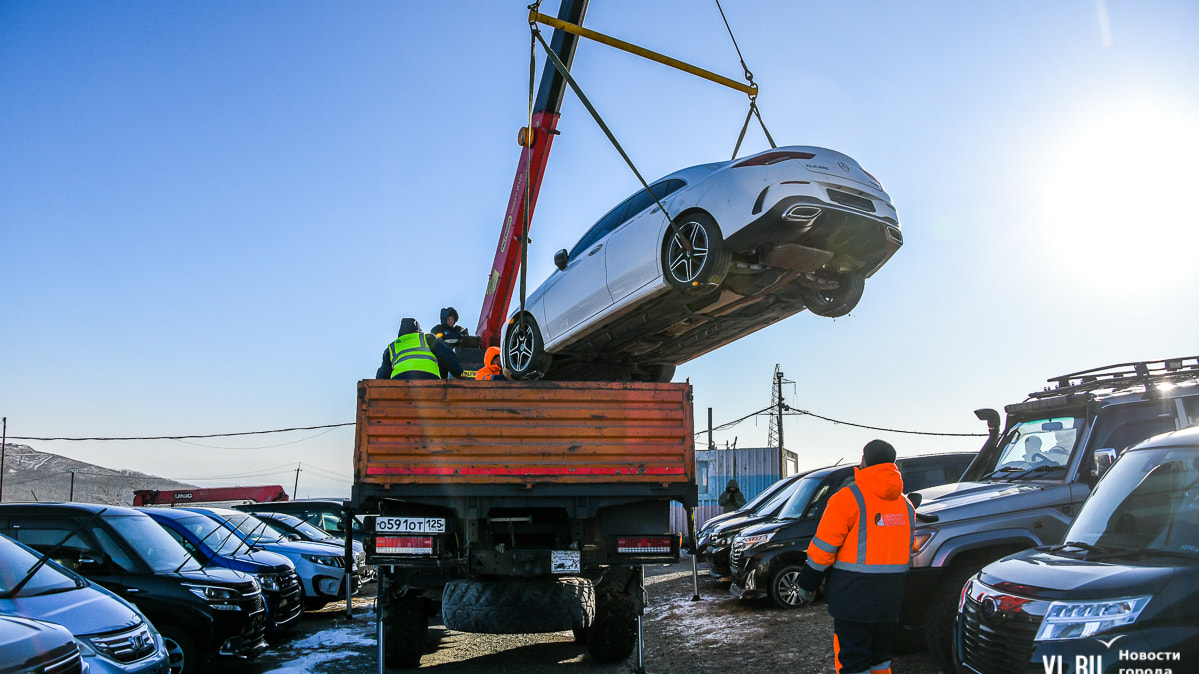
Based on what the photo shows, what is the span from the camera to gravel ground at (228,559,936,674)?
22.3 feet

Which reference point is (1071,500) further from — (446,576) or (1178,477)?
(446,576)

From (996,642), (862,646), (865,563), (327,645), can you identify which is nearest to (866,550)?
(865,563)

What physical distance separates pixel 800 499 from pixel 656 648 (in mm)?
3094

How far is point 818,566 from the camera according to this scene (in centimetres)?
440

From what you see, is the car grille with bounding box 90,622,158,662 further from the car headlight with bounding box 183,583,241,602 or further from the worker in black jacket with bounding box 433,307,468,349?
the worker in black jacket with bounding box 433,307,468,349

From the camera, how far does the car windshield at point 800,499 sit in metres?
9.83

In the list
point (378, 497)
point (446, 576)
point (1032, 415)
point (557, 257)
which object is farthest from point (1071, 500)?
point (557, 257)

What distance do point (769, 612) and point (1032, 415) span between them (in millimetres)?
3598

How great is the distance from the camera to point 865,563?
4.34 meters

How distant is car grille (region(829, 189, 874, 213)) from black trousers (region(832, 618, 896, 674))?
3157 mm

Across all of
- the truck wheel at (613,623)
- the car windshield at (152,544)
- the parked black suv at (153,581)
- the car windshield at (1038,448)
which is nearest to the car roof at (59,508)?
the parked black suv at (153,581)

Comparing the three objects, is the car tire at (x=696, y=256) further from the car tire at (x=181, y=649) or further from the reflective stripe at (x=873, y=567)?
the car tire at (x=181, y=649)
